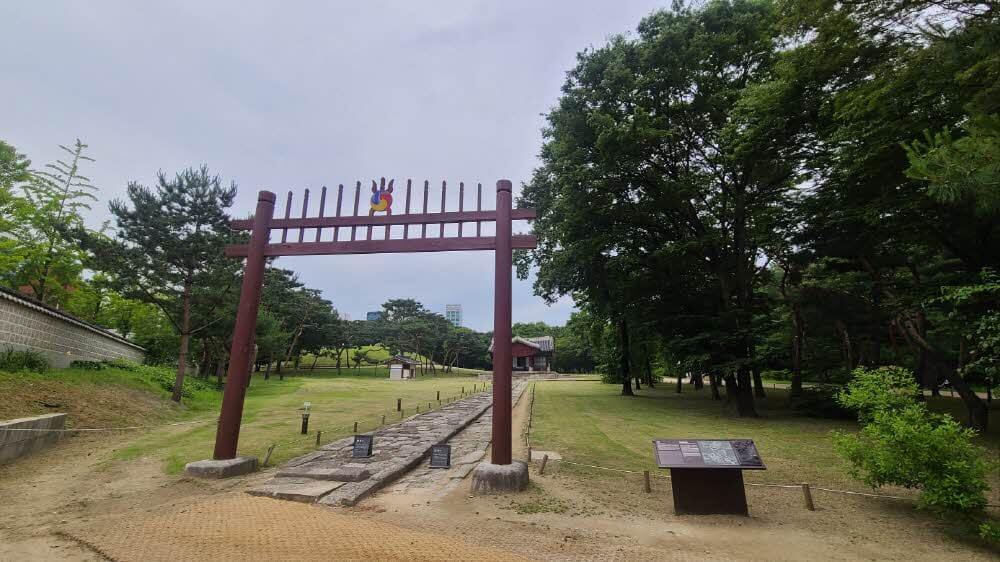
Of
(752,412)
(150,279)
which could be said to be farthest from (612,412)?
(150,279)

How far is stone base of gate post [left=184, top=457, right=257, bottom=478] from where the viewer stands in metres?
7.31

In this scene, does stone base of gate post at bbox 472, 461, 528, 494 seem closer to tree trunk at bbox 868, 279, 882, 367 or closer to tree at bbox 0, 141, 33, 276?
tree trunk at bbox 868, 279, 882, 367

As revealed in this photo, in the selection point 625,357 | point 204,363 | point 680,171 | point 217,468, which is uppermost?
point 680,171

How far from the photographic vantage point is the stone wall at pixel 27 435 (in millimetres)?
8086

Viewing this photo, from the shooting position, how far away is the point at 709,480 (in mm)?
6020

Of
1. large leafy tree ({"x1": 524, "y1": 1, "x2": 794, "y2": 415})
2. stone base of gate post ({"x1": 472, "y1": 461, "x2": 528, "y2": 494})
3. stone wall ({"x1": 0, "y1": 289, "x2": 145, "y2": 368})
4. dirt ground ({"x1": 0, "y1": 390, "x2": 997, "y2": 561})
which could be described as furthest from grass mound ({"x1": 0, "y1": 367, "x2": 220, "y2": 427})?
large leafy tree ({"x1": 524, "y1": 1, "x2": 794, "y2": 415})

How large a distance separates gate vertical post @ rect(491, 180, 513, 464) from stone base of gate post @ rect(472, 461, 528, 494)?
0.76 feet

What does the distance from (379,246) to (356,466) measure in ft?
13.4

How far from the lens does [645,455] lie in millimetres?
10344

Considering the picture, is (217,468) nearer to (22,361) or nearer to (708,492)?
(708,492)

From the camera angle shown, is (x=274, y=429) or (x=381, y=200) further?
(x=274, y=429)

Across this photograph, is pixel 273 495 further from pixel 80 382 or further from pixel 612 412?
pixel 612 412

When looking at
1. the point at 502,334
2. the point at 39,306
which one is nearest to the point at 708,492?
the point at 502,334

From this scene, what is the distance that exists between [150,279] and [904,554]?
23.5 m
